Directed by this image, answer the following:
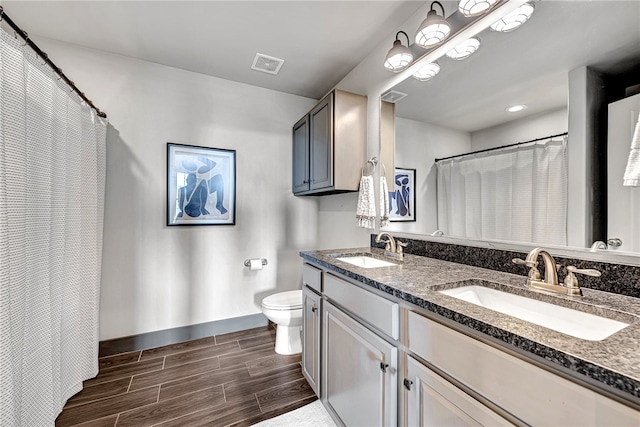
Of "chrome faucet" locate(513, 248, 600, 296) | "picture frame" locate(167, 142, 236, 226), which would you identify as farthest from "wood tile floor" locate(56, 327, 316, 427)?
"chrome faucet" locate(513, 248, 600, 296)

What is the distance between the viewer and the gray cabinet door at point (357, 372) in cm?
102

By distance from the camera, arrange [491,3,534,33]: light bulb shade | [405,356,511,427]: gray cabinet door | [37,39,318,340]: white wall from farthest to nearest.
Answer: [37,39,318,340]: white wall
[491,3,534,33]: light bulb shade
[405,356,511,427]: gray cabinet door

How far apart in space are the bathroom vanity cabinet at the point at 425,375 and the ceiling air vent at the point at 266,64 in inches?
71.3

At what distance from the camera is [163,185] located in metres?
2.37

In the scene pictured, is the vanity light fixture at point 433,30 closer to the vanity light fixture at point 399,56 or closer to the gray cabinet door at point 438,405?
the vanity light fixture at point 399,56

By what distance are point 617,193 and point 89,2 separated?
288cm

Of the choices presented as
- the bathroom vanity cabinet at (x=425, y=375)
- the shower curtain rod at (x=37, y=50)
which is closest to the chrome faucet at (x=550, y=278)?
the bathroom vanity cabinet at (x=425, y=375)

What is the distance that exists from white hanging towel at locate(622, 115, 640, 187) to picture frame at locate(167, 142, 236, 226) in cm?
255

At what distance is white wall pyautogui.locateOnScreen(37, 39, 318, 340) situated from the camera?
7.22 feet

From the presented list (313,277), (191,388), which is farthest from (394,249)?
(191,388)

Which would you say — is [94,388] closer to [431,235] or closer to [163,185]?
[163,185]

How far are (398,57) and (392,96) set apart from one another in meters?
0.27

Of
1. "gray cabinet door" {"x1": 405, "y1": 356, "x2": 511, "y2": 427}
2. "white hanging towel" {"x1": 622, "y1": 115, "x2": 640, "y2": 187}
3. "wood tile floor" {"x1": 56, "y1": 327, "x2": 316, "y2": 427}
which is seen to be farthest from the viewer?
"wood tile floor" {"x1": 56, "y1": 327, "x2": 316, "y2": 427}

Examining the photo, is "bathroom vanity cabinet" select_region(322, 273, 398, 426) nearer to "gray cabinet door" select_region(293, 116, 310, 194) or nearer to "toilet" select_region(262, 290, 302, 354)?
"toilet" select_region(262, 290, 302, 354)
